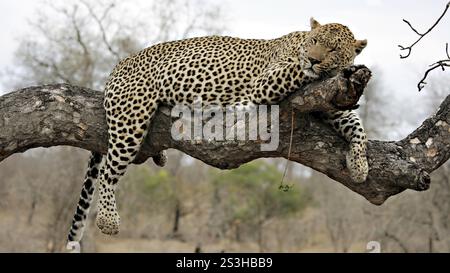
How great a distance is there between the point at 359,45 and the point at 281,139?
1130 mm

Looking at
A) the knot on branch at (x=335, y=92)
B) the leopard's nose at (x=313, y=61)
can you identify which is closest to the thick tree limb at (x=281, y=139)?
the knot on branch at (x=335, y=92)

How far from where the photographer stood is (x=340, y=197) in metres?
29.9

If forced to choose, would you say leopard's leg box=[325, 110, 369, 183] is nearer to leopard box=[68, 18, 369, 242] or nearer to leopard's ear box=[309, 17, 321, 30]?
leopard box=[68, 18, 369, 242]

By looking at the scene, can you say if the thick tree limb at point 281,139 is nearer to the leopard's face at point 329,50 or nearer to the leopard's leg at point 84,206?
the leopard's face at point 329,50

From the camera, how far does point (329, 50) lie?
616 cm

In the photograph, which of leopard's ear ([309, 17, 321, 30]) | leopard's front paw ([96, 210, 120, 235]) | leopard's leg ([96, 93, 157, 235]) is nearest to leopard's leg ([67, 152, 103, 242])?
leopard's front paw ([96, 210, 120, 235])

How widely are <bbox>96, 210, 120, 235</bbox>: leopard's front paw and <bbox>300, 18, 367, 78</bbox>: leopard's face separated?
2482mm

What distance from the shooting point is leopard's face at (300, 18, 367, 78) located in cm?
605

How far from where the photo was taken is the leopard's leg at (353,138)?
6.21 m

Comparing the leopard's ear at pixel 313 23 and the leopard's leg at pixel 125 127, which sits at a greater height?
the leopard's ear at pixel 313 23

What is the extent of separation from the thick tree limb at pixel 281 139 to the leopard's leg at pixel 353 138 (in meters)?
0.09

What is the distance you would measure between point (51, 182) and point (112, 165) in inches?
807

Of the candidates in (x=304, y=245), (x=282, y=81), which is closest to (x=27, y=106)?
(x=282, y=81)

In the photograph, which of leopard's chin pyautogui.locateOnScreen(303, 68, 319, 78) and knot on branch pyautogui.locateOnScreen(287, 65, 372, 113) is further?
leopard's chin pyautogui.locateOnScreen(303, 68, 319, 78)
